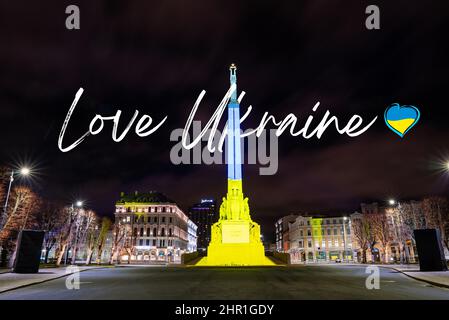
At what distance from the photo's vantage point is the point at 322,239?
374ft

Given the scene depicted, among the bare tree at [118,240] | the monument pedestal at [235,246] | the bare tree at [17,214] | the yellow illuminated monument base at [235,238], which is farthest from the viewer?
the bare tree at [118,240]

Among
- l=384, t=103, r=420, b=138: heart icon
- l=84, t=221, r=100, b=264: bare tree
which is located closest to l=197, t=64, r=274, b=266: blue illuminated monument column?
l=84, t=221, r=100, b=264: bare tree

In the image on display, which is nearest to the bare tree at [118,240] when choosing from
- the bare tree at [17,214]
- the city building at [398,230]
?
the bare tree at [17,214]

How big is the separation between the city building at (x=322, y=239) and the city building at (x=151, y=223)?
41.9 metres

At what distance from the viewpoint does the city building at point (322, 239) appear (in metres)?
111

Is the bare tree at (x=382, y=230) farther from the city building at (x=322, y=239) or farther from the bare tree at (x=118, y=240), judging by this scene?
the bare tree at (x=118, y=240)

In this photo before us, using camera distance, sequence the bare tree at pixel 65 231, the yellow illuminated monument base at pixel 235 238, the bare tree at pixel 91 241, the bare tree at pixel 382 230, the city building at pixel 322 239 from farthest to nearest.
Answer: the city building at pixel 322 239 < the bare tree at pixel 382 230 < the bare tree at pixel 91 241 < the yellow illuminated monument base at pixel 235 238 < the bare tree at pixel 65 231

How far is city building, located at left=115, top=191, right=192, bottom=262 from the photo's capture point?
334ft

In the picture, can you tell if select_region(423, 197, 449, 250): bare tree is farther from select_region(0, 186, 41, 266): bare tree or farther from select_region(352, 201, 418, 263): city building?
select_region(0, 186, 41, 266): bare tree

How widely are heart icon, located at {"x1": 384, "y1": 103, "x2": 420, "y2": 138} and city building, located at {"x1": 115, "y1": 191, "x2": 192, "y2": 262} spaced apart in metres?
88.2

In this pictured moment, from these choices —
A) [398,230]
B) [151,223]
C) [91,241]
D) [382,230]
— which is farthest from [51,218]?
[382,230]

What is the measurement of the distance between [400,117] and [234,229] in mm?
33492
